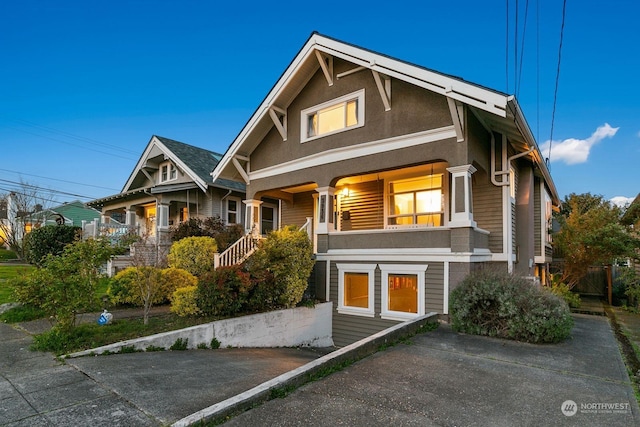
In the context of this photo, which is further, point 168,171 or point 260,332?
point 168,171

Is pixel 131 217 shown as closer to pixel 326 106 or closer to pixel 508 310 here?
pixel 326 106

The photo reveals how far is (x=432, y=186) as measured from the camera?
453 inches

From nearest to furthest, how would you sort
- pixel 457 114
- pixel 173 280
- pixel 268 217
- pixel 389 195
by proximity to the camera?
pixel 457 114 → pixel 173 280 → pixel 389 195 → pixel 268 217

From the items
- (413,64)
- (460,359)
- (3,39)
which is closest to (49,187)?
(3,39)

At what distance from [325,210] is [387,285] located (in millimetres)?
3113

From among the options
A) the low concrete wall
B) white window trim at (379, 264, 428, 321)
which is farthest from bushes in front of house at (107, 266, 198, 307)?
white window trim at (379, 264, 428, 321)

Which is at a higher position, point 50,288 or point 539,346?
point 50,288

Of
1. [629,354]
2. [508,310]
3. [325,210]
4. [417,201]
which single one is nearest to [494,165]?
[417,201]

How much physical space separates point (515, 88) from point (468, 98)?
4.72 metres

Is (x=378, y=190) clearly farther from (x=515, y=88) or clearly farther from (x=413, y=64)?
(x=515, y=88)

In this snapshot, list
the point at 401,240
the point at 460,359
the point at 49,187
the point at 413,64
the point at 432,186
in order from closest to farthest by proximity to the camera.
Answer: the point at 460,359 < the point at 413,64 < the point at 401,240 < the point at 432,186 < the point at 49,187

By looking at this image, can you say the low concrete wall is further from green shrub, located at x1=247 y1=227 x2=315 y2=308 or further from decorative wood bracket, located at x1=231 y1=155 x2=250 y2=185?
decorative wood bracket, located at x1=231 y1=155 x2=250 y2=185

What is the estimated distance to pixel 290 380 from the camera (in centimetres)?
430

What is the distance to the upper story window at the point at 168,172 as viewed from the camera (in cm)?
2073
